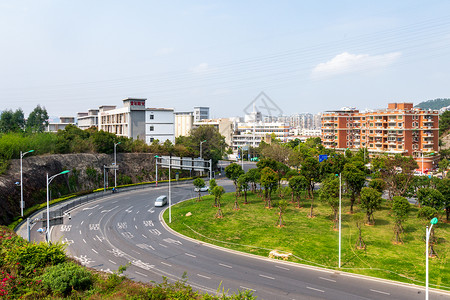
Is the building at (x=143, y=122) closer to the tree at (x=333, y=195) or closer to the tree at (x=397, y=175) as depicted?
the tree at (x=333, y=195)

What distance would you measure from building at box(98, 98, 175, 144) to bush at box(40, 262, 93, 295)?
68.0m

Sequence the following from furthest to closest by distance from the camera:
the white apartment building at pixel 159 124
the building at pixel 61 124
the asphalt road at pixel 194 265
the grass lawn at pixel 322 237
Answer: the building at pixel 61 124 < the white apartment building at pixel 159 124 < the grass lawn at pixel 322 237 < the asphalt road at pixel 194 265

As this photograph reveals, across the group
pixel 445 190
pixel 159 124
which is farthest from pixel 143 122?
pixel 445 190

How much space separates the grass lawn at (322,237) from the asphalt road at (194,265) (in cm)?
179

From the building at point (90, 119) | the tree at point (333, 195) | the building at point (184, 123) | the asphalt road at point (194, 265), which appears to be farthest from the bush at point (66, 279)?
the building at point (184, 123)

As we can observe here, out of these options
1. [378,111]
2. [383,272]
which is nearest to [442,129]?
[378,111]

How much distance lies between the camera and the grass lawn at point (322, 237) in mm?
27016

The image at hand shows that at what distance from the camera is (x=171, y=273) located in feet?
86.3

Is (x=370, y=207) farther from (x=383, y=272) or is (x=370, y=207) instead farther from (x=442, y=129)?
(x=442, y=129)

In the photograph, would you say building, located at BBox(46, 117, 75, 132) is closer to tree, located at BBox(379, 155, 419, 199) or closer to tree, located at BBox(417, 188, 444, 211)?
tree, located at BBox(379, 155, 419, 199)

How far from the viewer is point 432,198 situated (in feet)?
118

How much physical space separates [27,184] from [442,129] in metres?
133

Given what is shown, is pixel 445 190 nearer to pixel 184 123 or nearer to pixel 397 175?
pixel 397 175

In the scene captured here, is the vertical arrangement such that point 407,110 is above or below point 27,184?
above
